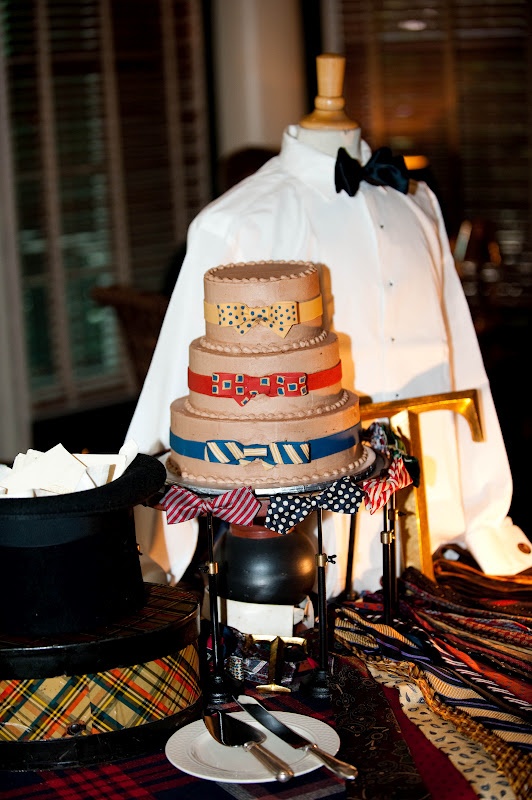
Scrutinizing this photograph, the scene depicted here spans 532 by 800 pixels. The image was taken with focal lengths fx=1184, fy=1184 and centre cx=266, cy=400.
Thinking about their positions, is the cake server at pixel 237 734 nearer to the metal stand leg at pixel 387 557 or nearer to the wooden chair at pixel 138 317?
the metal stand leg at pixel 387 557

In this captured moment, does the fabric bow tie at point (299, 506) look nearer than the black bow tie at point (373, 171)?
Yes

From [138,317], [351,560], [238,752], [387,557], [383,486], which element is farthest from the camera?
[138,317]

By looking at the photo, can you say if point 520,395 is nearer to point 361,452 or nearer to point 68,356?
point 68,356

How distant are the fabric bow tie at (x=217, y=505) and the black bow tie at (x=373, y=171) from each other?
861 millimetres

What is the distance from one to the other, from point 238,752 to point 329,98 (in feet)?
4.97

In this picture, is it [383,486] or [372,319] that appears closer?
[383,486]

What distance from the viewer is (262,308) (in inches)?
84.0

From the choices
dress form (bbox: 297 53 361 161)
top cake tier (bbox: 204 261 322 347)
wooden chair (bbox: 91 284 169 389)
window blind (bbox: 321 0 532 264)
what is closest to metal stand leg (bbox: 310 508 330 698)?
top cake tier (bbox: 204 261 322 347)

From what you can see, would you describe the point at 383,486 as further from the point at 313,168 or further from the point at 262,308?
the point at 313,168

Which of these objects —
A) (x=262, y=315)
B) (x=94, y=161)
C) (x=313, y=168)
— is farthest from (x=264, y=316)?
(x=94, y=161)

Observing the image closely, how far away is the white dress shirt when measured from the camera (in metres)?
2.56

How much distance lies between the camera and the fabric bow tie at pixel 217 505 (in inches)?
81.1

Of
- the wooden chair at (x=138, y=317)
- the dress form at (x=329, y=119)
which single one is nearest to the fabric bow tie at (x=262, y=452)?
the dress form at (x=329, y=119)

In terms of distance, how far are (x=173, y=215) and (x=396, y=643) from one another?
369cm
